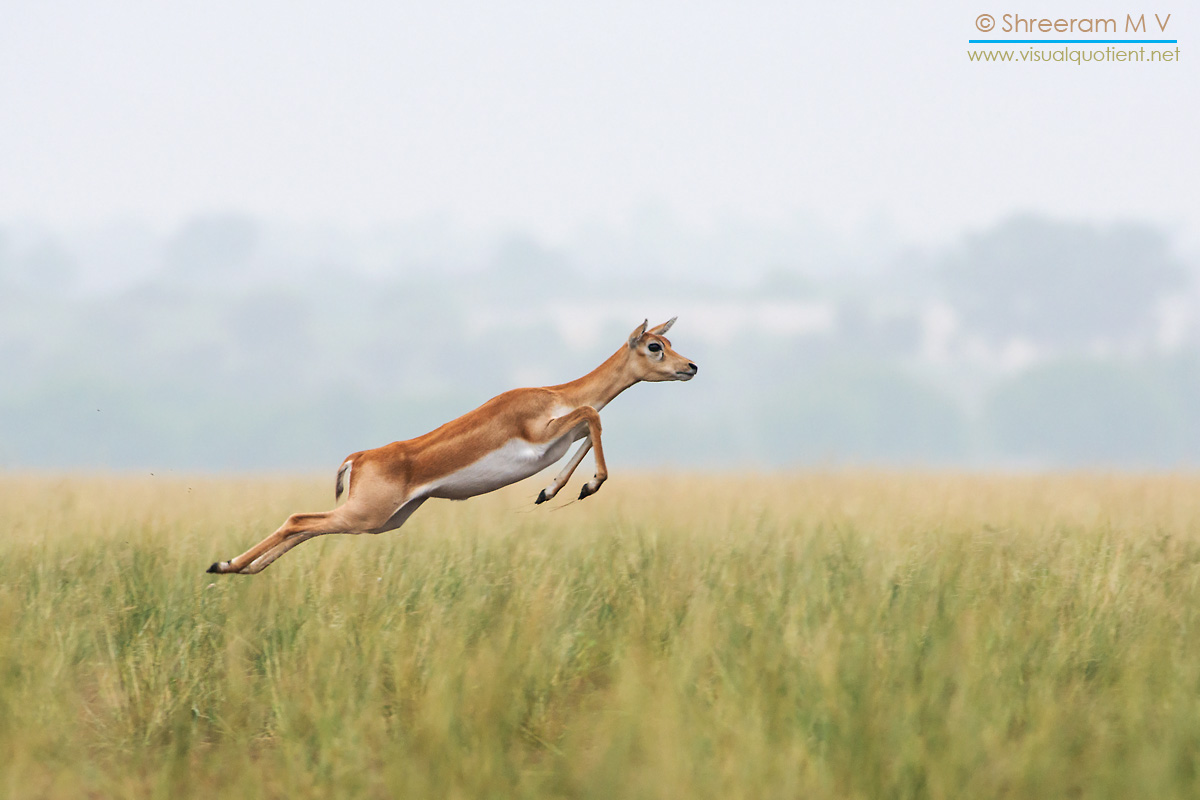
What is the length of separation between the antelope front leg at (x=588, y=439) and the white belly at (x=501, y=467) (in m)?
0.06

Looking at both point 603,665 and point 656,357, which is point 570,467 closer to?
point 656,357

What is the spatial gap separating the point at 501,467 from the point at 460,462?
0.75ft

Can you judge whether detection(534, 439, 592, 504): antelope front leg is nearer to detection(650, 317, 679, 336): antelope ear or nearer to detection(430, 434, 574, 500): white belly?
detection(430, 434, 574, 500): white belly

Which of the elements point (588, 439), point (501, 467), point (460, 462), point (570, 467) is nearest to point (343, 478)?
point (460, 462)

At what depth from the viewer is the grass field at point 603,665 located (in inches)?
166

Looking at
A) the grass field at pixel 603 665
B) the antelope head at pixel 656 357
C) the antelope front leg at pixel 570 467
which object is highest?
the antelope head at pixel 656 357

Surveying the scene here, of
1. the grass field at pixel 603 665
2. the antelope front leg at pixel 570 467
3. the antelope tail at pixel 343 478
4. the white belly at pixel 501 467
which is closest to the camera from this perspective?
the grass field at pixel 603 665

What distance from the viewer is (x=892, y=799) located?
4.05m

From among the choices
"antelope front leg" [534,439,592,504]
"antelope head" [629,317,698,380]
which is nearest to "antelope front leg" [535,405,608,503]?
"antelope front leg" [534,439,592,504]

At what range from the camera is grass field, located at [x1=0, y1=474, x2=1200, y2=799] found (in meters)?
4.22

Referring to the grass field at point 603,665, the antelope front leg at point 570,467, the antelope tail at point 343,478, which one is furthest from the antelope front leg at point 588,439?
the antelope tail at point 343,478

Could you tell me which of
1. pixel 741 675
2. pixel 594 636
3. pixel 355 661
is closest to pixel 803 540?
pixel 594 636

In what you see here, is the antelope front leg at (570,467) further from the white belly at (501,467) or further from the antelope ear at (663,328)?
the antelope ear at (663,328)

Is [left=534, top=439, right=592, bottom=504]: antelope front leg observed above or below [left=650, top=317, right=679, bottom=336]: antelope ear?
below
